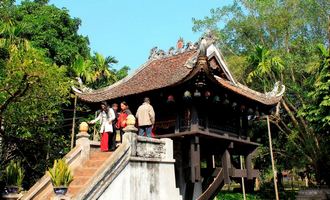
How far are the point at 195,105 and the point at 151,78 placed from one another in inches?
97.0

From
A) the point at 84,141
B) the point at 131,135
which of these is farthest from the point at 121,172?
the point at 84,141

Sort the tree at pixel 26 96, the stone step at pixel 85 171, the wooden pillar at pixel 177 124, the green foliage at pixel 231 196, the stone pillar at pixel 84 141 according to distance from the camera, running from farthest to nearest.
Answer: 1. the green foliage at pixel 231 196
2. the wooden pillar at pixel 177 124
3. the tree at pixel 26 96
4. the stone pillar at pixel 84 141
5. the stone step at pixel 85 171

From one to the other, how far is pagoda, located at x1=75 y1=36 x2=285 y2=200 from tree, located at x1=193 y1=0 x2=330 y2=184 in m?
7.73

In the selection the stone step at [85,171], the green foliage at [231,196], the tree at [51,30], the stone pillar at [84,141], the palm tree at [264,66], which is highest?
the tree at [51,30]

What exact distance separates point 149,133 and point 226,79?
555 cm

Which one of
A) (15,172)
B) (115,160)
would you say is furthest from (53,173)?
(15,172)

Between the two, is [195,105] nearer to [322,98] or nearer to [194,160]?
[194,160]

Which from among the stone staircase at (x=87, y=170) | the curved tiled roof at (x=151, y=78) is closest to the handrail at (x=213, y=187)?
the curved tiled roof at (x=151, y=78)

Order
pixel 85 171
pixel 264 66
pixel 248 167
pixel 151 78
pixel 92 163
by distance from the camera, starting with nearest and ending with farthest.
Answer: pixel 85 171, pixel 92 163, pixel 151 78, pixel 248 167, pixel 264 66

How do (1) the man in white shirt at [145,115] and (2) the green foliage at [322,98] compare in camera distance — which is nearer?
(1) the man in white shirt at [145,115]

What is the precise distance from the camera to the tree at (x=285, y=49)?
2259cm

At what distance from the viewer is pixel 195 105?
12.0 metres

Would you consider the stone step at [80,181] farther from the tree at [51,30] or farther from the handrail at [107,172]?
the tree at [51,30]

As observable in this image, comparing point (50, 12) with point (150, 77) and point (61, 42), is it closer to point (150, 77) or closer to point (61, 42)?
point (61, 42)
